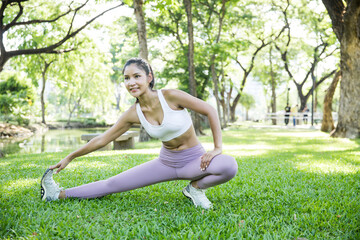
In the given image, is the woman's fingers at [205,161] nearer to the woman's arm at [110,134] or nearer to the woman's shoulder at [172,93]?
the woman's shoulder at [172,93]

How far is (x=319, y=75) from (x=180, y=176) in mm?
35987

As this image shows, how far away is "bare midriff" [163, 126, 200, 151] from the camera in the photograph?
3.29 metres

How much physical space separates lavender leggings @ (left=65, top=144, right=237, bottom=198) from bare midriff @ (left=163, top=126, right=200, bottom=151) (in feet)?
0.14

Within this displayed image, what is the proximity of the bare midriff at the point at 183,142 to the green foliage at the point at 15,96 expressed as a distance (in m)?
23.8

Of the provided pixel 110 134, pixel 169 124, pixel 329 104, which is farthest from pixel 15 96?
pixel 169 124

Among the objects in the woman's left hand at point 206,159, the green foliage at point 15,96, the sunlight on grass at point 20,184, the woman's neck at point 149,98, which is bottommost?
the sunlight on grass at point 20,184

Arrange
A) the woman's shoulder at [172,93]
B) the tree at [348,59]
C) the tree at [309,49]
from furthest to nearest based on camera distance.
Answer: the tree at [309,49], the tree at [348,59], the woman's shoulder at [172,93]

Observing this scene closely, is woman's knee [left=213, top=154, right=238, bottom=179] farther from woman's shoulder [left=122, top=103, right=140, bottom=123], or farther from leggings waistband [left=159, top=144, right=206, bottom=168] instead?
woman's shoulder [left=122, top=103, right=140, bottom=123]

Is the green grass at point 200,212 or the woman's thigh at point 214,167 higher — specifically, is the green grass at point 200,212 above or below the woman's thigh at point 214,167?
below

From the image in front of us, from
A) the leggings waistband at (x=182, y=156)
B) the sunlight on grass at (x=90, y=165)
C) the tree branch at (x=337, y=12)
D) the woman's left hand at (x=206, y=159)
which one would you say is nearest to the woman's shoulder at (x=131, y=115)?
the leggings waistband at (x=182, y=156)

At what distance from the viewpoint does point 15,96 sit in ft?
79.0

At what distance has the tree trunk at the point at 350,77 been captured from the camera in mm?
10711

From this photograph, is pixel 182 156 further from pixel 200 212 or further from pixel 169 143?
pixel 200 212

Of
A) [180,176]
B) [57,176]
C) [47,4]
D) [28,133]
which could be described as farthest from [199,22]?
[180,176]
